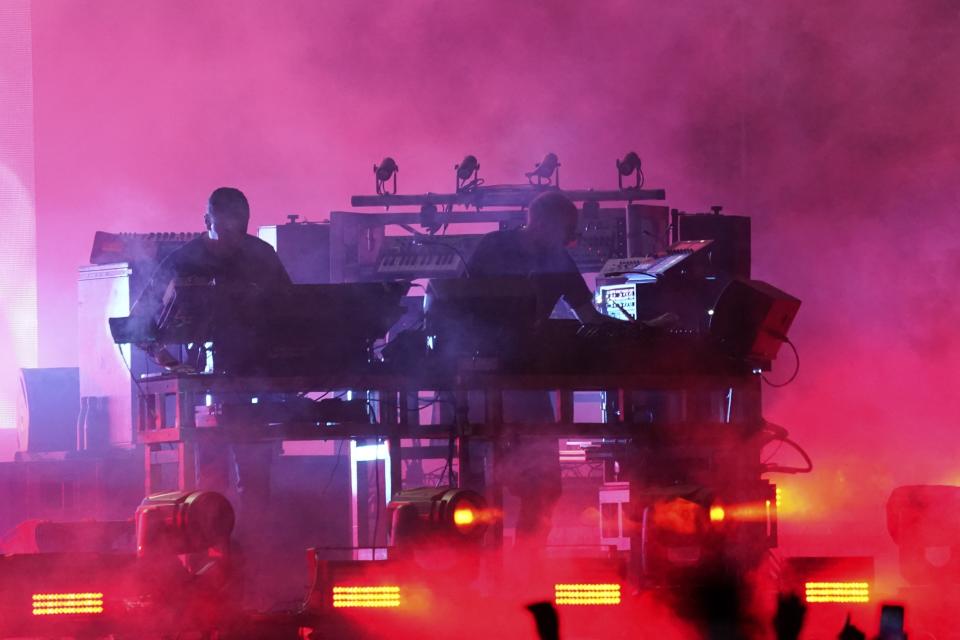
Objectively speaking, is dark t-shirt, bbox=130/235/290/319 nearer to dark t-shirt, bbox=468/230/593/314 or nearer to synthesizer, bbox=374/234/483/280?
dark t-shirt, bbox=468/230/593/314

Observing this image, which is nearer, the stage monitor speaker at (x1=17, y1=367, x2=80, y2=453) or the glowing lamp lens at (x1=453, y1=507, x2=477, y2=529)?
the glowing lamp lens at (x1=453, y1=507, x2=477, y2=529)

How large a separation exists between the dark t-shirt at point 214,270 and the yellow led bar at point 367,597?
0.98 m

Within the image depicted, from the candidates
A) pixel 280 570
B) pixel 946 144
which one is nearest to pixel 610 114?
pixel 946 144

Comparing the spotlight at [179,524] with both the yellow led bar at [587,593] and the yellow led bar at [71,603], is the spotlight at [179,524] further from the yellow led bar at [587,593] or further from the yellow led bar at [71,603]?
the yellow led bar at [587,593]

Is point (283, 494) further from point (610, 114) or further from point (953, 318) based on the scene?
point (953, 318)

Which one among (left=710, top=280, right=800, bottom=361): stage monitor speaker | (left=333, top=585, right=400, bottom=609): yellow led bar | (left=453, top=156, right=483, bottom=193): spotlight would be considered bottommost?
(left=333, top=585, right=400, bottom=609): yellow led bar

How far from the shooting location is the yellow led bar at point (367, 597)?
10.9 feet

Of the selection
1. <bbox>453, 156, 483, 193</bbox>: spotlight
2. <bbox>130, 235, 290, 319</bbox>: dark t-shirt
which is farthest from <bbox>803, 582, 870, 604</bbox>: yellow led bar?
<bbox>453, 156, 483, 193</bbox>: spotlight

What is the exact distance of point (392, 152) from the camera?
7.18 metres

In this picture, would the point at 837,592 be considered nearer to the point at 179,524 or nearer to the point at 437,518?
the point at 437,518

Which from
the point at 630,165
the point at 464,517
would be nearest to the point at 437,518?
the point at 464,517

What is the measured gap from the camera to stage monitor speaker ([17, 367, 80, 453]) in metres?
6.17

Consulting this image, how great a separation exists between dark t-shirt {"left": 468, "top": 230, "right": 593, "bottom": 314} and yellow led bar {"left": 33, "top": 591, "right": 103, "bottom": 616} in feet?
5.56

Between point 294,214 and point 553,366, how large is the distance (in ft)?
10.6
